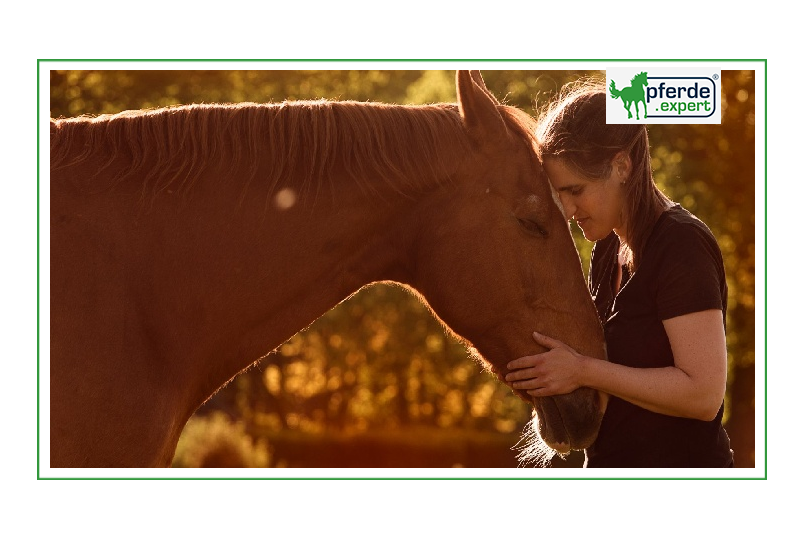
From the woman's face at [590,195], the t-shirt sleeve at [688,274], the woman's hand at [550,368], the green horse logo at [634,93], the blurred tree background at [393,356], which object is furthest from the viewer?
the blurred tree background at [393,356]

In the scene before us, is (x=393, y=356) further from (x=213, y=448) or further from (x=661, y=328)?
(x=661, y=328)

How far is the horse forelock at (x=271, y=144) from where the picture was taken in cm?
309

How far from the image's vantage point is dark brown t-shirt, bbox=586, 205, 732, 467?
10.0 feet

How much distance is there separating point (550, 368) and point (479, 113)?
112cm

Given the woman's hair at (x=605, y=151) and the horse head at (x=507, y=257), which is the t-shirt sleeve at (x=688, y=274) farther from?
the horse head at (x=507, y=257)

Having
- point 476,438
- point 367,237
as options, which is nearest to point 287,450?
point 476,438

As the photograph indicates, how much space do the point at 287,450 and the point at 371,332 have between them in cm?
270

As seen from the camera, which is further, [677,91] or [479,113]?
[677,91]

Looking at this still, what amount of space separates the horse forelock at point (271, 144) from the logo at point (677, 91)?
42.3 inches

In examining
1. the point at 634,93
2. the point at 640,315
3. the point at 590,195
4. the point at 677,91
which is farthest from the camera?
the point at 677,91

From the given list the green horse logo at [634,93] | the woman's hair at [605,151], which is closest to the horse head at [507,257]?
the woman's hair at [605,151]

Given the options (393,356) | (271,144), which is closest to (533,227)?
(271,144)

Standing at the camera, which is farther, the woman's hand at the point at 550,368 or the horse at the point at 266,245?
the woman's hand at the point at 550,368

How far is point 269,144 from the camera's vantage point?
3.15m
